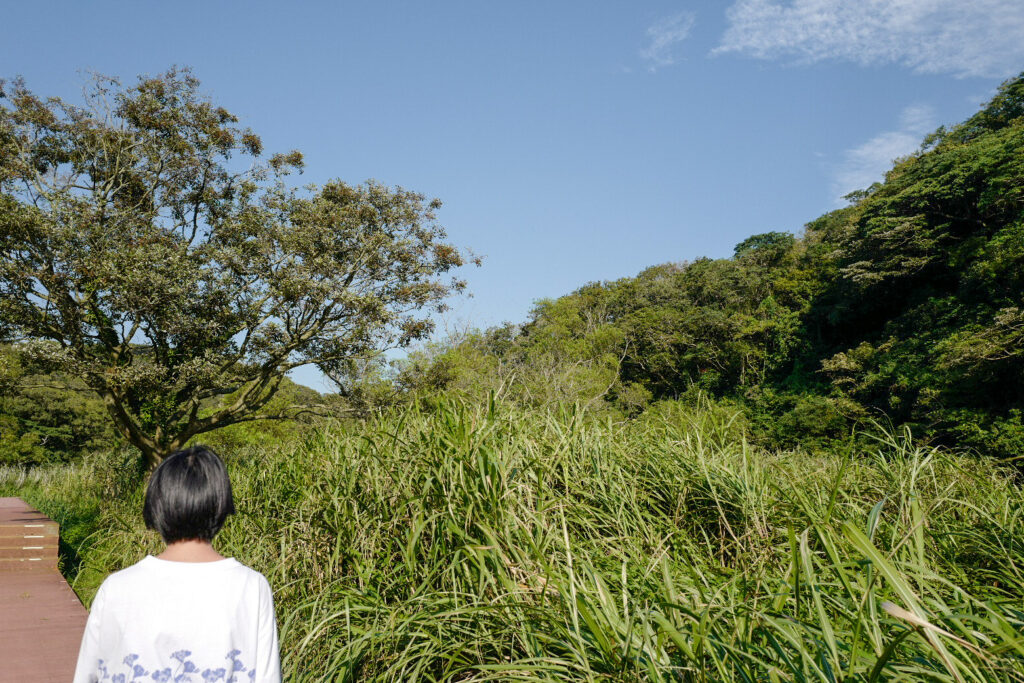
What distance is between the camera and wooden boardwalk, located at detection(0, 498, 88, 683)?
3.16 meters

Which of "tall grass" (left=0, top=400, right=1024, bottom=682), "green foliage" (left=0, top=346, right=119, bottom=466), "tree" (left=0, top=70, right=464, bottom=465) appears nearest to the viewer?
"tall grass" (left=0, top=400, right=1024, bottom=682)

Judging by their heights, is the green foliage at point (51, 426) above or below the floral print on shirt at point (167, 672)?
above

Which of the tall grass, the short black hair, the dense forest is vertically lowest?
the tall grass

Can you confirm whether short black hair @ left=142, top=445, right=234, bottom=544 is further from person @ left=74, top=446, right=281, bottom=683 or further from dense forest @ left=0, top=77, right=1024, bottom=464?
dense forest @ left=0, top=77, right=1024, bottom=464

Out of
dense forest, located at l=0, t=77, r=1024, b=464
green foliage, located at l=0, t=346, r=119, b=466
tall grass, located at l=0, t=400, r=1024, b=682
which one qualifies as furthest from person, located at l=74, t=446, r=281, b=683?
green foliage, located at l=0, t=346, r=119, b=466

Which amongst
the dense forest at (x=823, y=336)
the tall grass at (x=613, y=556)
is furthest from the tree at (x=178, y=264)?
the tall grass at (x=613, y=556)

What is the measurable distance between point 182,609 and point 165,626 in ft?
0.17

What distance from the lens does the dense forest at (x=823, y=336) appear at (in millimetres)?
15742

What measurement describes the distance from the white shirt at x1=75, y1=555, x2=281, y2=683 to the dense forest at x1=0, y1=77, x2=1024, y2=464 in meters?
3.60

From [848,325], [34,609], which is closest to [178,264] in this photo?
[34,609]

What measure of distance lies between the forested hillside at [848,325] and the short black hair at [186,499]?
11.7 ft

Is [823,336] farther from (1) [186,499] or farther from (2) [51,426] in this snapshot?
(2) [51,426]

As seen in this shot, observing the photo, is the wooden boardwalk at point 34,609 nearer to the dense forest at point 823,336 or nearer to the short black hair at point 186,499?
the short black hair at point 186,499

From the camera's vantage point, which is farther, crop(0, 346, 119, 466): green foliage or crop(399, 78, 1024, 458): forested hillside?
crop(0, 346, 119, 466): green foliage
